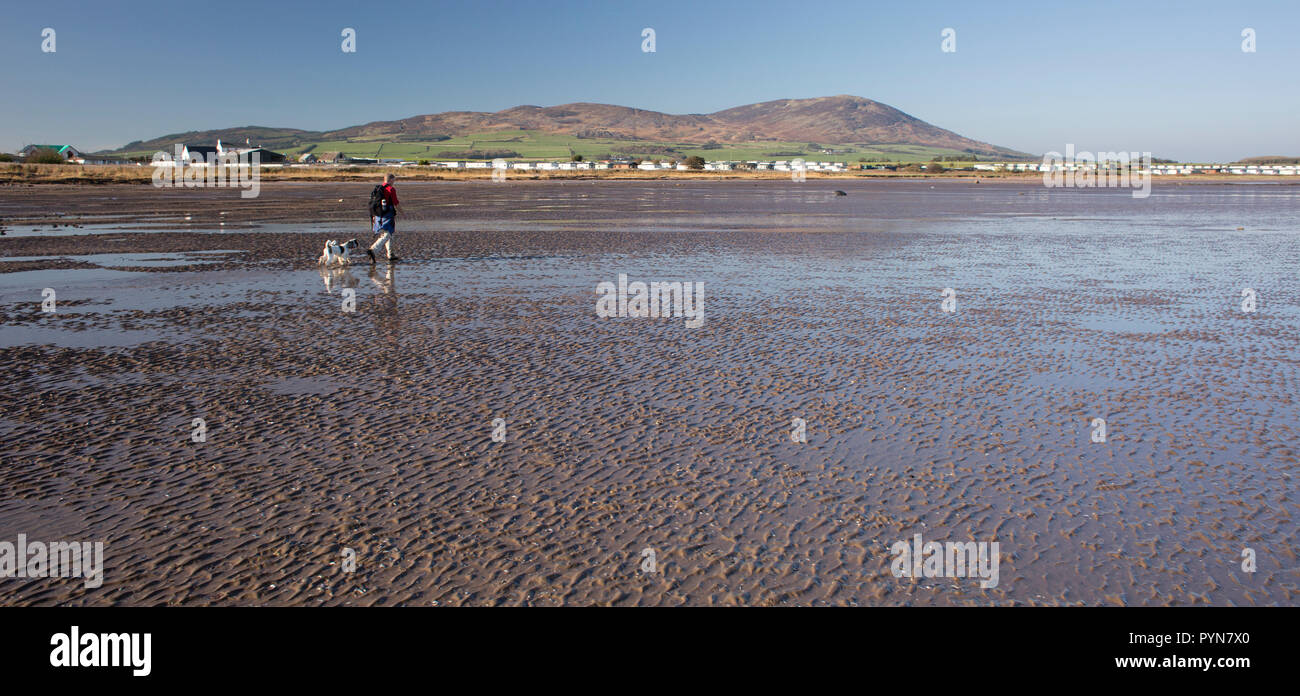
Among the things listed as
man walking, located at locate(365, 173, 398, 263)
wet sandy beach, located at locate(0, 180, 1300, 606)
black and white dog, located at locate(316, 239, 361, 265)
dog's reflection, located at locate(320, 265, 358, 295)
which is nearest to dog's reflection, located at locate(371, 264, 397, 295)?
wet sandy beach, located at locate(0, 180, 1300, 606)

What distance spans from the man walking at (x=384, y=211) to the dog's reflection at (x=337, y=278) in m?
1.04

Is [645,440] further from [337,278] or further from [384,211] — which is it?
[384,211]

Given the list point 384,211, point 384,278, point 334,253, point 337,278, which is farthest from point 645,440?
point 334,253

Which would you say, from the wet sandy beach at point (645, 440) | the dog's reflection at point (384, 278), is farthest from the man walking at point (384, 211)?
the wet sandy beach at point (645, 440)

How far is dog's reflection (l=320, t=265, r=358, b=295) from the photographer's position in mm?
16359

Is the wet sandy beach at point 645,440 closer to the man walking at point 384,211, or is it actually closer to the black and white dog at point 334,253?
the black and white dog at point 334,253

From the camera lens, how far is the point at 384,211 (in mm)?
19188

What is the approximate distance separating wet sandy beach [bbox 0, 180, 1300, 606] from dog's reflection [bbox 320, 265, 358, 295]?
0.31m

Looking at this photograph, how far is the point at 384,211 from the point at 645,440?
45.5ft

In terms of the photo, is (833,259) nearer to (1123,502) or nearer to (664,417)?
(664,417)

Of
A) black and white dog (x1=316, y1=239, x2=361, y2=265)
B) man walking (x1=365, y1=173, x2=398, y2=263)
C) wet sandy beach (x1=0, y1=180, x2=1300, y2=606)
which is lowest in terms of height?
wet sandy beach (x1=0, y1=180, x2=1300, y2=606)

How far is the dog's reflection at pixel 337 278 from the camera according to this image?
16.4 m

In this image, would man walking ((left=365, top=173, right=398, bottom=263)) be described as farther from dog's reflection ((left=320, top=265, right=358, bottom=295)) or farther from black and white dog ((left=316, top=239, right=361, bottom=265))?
dog's reflection ((left=320, top=265, right=358, bottom=295))
